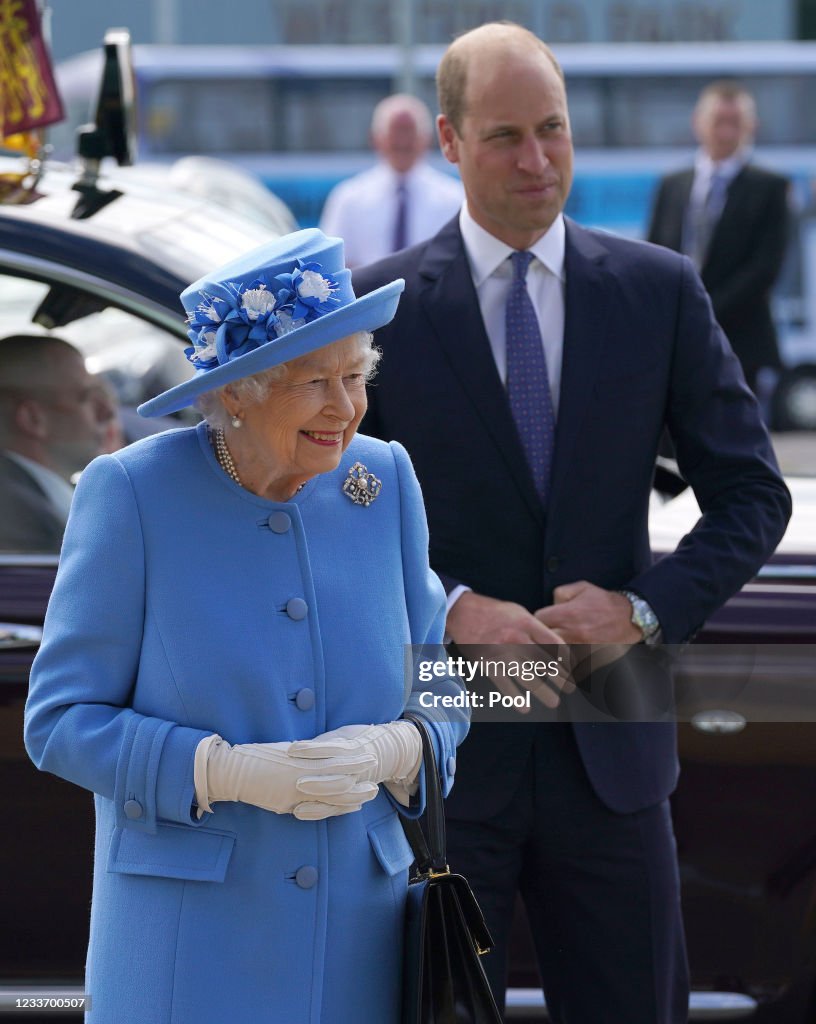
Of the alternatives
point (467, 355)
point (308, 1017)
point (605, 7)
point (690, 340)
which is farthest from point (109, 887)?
point (605, 7)

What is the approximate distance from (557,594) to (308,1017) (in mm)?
834

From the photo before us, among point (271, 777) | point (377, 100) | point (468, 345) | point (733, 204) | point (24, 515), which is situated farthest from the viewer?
point (377, 100)

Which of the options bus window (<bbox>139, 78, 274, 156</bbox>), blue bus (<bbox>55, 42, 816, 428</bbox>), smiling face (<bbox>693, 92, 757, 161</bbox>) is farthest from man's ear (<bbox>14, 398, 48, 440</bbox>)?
bus window (<bbox>139, 78, 274, 156</bbox>)

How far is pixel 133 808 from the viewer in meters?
2.17

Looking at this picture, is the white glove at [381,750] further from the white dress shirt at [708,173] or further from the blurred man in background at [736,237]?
the white dress shirt at [708,173]

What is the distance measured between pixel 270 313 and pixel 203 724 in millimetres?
524

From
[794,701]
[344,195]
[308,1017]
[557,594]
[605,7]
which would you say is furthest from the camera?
[605,7]

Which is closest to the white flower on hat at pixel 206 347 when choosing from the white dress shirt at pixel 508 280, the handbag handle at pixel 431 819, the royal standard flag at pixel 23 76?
the handbag handle at pixel 431 819

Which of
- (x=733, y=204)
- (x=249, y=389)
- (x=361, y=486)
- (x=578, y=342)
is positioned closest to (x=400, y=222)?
(x=733, y=204)

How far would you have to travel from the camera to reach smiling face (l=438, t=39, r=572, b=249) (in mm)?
2898

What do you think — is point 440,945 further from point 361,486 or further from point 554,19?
point 554,19

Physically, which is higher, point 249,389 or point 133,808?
point 249,389

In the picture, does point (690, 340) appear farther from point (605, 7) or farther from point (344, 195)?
point (605, 7)

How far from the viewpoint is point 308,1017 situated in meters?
2.25
